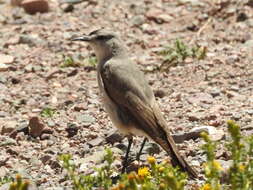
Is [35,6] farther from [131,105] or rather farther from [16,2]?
[131,105]

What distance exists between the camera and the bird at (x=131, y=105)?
25.8ft

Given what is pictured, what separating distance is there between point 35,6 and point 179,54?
336 cm

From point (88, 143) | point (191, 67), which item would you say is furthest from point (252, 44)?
point (88, 143)

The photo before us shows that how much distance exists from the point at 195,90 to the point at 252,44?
1.90 m

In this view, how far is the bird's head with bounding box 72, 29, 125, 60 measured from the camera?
366 inches

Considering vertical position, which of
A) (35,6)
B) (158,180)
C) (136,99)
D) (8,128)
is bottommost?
(8,128)

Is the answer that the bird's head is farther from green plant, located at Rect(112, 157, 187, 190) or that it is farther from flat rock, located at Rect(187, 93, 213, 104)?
green plant, located at Rect(112, 157, 187, 190)

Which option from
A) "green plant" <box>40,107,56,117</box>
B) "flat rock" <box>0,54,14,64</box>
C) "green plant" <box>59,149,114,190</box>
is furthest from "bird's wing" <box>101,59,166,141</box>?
"flat rock" <box>0,54,14,64</box>

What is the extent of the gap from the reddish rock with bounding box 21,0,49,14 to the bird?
487 centimetres

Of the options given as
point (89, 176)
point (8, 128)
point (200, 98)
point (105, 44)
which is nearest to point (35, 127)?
point (8, 128)

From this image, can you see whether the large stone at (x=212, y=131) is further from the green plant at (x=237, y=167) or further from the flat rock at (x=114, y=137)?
the green plant at (x=237, y=167)

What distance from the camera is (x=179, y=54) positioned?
11.7 m

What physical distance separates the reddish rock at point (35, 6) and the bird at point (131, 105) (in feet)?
16.0

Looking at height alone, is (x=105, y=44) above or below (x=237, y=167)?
above
